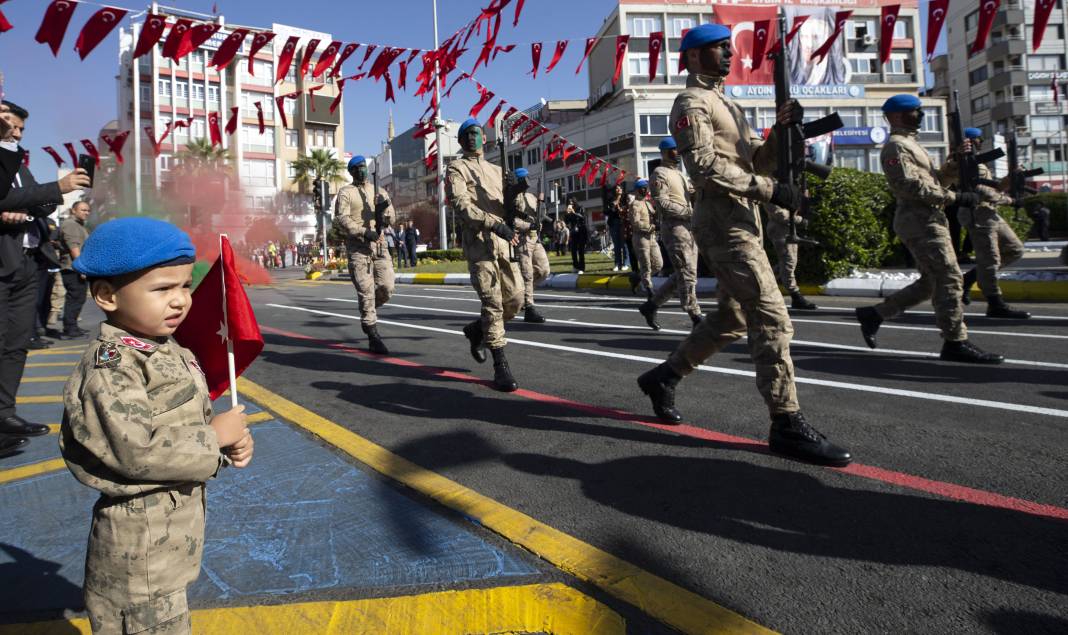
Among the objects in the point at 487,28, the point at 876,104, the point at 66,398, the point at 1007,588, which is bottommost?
the point at 1007,588

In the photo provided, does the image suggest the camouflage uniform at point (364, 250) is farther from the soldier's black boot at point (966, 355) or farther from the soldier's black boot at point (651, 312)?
the soldier's black boot at point (966, 355)

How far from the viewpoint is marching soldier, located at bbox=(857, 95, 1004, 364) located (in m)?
5.11

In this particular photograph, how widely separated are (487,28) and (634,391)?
26.0 ft

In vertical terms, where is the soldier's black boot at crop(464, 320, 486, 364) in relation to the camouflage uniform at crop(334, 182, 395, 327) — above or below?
below

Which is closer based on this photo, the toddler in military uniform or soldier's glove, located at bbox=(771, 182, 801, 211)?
the toddler in military uniform

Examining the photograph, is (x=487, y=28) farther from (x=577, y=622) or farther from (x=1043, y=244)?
(x=1043, y=244)

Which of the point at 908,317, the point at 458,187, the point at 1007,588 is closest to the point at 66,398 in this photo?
the point at 1007,588

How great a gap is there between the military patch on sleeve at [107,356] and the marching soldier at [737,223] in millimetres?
2648

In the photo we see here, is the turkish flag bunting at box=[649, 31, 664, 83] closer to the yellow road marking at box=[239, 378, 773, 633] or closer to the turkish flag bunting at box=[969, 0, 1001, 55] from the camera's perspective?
the turkish flag bunting at box=[969, 0, 1001, 55]

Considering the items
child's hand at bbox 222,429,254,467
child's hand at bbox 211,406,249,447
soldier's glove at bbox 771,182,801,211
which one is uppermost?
soldier's glove at bbox 771,182,801,211

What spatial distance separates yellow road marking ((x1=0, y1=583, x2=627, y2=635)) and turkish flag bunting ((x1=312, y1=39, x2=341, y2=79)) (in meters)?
10.1

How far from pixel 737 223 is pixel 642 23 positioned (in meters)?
56.8

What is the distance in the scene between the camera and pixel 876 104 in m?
53.7

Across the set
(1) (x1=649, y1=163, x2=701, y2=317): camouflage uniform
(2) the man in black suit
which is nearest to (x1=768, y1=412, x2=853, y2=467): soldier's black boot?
(2) the man in black suit
